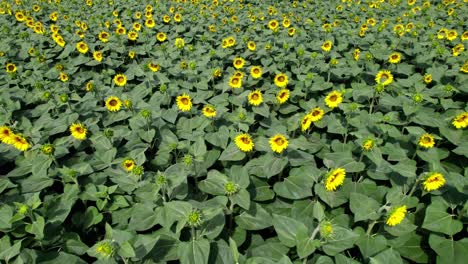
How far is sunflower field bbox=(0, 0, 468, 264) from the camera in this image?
2877 millimetres

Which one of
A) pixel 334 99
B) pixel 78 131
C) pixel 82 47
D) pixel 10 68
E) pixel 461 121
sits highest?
pixel 461 121

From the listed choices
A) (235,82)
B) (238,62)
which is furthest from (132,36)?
(235,82)

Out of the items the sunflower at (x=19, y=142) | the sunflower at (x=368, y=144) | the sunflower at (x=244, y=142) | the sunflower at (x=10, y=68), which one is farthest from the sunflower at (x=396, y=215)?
the sunflower at (x=10, y=68)

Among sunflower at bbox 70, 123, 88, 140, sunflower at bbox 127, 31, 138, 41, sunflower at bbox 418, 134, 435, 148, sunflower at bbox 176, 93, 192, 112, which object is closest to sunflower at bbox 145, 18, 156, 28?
sunflower at bbox 127, 31, 138, 41

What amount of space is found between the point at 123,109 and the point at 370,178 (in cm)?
349

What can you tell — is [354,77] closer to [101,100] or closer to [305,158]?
[305,158]

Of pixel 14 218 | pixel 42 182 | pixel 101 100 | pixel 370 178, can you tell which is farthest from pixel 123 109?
pixel 370 178

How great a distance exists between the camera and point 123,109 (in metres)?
4.79

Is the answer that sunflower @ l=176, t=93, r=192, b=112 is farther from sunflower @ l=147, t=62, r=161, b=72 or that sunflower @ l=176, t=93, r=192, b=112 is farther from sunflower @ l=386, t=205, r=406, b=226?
sunflower @ l=386, t=205, r=406, b=226

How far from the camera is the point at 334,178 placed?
3.14 metres

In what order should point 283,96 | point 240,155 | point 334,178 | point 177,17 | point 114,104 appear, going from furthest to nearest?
point 177,17 < point 283,96 < point 114,104 < point 240,155 < point 334,178

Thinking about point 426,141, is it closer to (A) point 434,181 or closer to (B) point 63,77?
(A) point 434,181

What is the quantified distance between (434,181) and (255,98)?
2.46 metres

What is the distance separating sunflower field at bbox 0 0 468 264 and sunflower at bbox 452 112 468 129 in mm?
12
